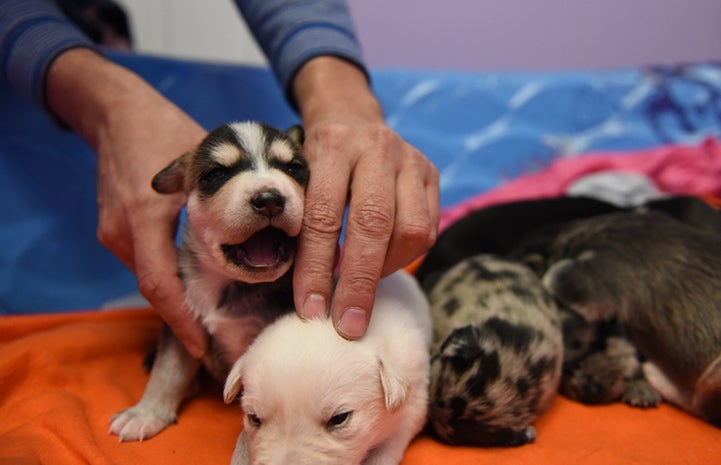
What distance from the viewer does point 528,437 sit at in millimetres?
1673

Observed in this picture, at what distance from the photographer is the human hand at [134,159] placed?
1.70 meters

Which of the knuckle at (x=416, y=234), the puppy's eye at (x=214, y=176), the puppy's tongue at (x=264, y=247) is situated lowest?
the puppy's tongue at (x=264, y=247)

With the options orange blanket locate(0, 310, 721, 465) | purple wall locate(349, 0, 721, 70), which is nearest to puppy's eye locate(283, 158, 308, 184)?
orange blanket locate(0, 310, 721, 465)

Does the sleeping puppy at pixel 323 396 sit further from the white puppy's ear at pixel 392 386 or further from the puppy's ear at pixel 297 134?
the puppy's ear at pixel 297 134

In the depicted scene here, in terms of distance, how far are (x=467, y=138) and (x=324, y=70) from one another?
1.74m

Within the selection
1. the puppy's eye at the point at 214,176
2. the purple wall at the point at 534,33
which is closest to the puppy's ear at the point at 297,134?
the puppy's eye at the point at 214,176

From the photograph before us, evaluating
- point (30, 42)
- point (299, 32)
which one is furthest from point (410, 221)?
point (30, 42)

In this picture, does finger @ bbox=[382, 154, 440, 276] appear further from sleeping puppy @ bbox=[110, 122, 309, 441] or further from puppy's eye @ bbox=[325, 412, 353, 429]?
puppy's eye @ bbox=[325, 412, 353, 429]

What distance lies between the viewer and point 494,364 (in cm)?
166

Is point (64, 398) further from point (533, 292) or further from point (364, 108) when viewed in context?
point (533, 292)

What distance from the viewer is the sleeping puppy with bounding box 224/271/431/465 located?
1291 mm

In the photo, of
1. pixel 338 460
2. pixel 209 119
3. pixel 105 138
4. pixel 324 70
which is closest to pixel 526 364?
pixel 338 460

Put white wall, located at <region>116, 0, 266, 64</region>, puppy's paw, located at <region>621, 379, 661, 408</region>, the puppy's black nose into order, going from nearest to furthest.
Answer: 1. the puppy's black nose
2. puppy's paw, located at <region>621, 379, 661, 408</region>
3. white wall, located at <region>116, 0, 266, 64</region>

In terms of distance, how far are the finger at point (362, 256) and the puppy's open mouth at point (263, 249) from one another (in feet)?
0.56
